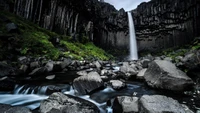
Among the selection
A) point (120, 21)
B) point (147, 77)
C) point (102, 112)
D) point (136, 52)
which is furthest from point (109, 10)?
point (102, 112)

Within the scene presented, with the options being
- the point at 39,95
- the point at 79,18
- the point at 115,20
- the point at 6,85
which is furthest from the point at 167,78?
the point at 115,20

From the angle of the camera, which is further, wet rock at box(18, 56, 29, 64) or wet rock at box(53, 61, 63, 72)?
wet rock at box(53, 61, 63, 72)

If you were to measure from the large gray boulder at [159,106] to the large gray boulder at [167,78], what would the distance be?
1.96m

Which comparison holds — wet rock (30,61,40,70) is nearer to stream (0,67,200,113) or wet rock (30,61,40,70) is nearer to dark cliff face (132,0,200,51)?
stream (0,67,200,113)

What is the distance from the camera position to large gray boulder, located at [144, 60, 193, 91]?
15.1ft

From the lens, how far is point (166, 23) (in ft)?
104

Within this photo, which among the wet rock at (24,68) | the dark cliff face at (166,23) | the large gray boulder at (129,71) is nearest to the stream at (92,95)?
the large gray boulder at (129,71)

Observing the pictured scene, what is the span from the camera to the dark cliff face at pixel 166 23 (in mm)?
27019

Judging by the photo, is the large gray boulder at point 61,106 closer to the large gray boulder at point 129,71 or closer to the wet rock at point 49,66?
the large gray boulder at point 129,71

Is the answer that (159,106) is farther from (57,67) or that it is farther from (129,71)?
(57,67)

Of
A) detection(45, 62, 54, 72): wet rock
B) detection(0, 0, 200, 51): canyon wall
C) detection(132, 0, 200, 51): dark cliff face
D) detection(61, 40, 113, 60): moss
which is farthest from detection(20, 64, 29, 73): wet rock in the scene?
detection(132, 0, 200, 51): dark cliff face

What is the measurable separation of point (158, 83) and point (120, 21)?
33.6m

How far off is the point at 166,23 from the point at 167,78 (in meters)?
32.5

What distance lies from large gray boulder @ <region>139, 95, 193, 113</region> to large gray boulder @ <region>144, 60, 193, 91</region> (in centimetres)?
196
